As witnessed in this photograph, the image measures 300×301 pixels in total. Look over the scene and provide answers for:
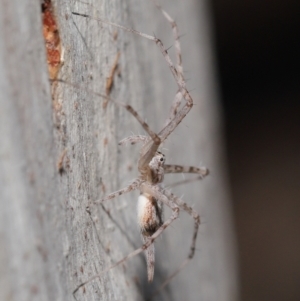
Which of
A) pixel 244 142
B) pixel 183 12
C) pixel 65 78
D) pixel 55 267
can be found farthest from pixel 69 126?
pixel 244 142

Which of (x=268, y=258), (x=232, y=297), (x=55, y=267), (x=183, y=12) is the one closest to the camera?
(x=55, y=267)

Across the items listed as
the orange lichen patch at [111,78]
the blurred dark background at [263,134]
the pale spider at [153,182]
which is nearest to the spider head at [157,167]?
the pale spider at [153,182]

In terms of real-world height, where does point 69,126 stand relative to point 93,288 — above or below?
above

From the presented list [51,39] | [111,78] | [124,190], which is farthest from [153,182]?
[51,39]

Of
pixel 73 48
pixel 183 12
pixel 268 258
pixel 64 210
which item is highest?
pixel 183 12

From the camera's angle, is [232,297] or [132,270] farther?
[232,297]

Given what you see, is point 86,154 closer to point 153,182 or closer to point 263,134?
point 153,182

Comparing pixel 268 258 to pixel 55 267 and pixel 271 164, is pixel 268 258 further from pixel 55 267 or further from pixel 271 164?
pixel 55 267
